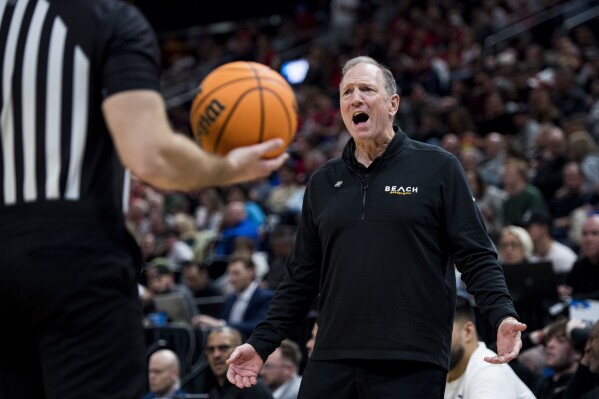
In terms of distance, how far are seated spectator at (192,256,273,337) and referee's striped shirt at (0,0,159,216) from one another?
21.2ft

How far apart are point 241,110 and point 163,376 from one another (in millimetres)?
4697

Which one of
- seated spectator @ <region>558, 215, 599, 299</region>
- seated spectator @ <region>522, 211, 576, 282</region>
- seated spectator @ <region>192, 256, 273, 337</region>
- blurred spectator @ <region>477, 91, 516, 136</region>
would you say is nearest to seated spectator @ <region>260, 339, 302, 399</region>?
seated spectator @ <region>192, 256, 273, 337</region>

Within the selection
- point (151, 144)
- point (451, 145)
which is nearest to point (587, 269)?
point (451, 145)

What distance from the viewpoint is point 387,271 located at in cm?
389

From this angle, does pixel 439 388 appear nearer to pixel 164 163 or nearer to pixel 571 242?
pixel 164 163

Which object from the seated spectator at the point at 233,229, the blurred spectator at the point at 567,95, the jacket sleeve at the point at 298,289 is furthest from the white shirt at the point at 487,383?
the blurred spectator at the point at 567,95

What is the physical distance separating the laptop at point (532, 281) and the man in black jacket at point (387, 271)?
4.17 metres

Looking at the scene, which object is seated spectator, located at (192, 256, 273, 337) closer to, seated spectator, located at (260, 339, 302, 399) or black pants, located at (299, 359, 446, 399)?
seated spectator, located at (260, 339, 302, 399)

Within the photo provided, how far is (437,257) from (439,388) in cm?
54

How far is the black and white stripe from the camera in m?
2.54

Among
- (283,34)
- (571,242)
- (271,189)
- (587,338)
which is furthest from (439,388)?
(283,34)

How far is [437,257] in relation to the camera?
13.0 feet

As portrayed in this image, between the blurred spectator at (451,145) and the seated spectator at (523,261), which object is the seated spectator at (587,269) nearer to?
the seated spectator at (523,261)

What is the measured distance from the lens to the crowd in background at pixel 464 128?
1072 cm
